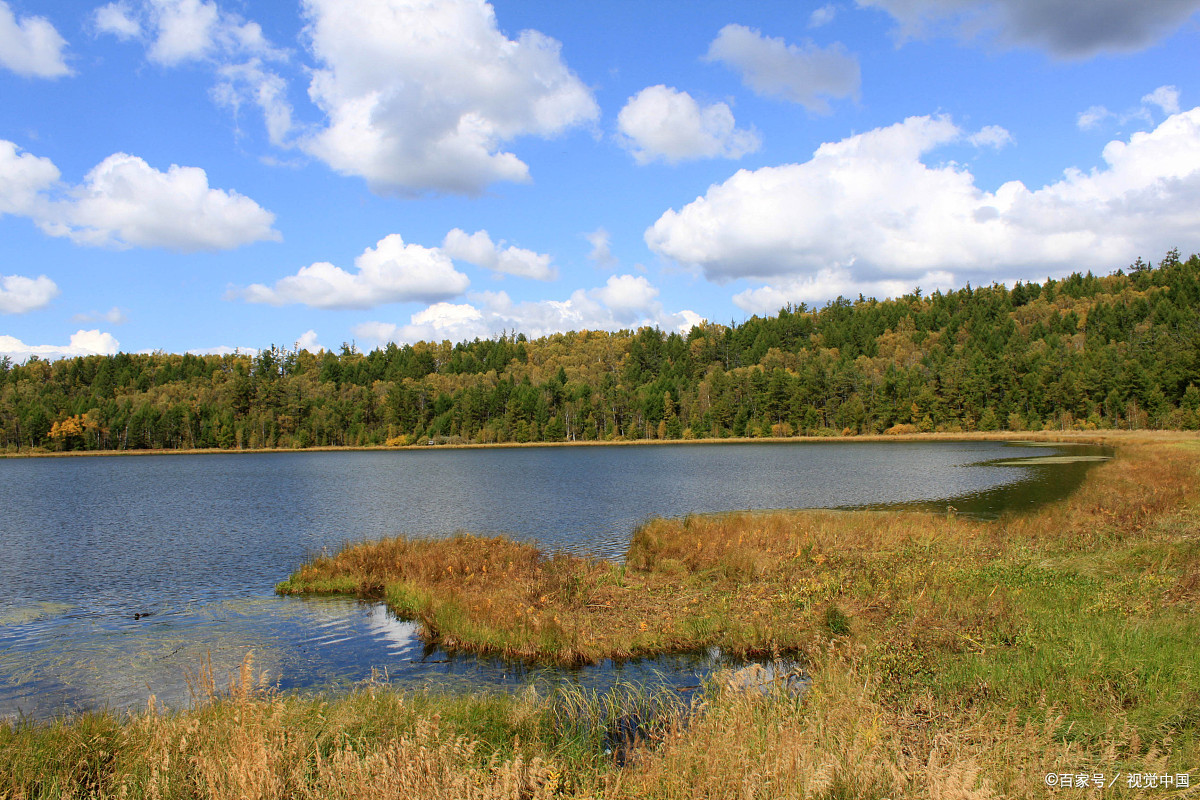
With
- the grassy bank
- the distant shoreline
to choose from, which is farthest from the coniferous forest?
the grassy bank

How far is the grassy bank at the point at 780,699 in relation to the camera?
20.4ft

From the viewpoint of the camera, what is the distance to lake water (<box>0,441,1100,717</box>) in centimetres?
1329

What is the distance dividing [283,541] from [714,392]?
5290 inches

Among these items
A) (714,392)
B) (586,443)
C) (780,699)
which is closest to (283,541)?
(780,699)

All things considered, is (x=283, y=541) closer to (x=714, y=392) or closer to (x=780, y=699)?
(x=780, y=699)

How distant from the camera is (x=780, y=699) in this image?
855cm

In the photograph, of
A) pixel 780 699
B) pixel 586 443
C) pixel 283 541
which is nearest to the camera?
pixel 780 699

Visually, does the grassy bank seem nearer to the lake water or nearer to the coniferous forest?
the lake water

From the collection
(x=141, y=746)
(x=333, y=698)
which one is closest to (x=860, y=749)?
(x=141, y=746)

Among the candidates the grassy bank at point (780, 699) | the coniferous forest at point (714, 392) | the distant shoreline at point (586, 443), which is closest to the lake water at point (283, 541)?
the grassy bank at point (780, 699)

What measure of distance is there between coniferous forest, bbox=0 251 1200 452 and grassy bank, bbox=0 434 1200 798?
124 metres

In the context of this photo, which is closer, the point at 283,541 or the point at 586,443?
the point at 283,541

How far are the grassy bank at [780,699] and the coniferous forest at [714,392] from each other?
124183 millimetres

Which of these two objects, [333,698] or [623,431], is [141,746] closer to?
[333,698]
